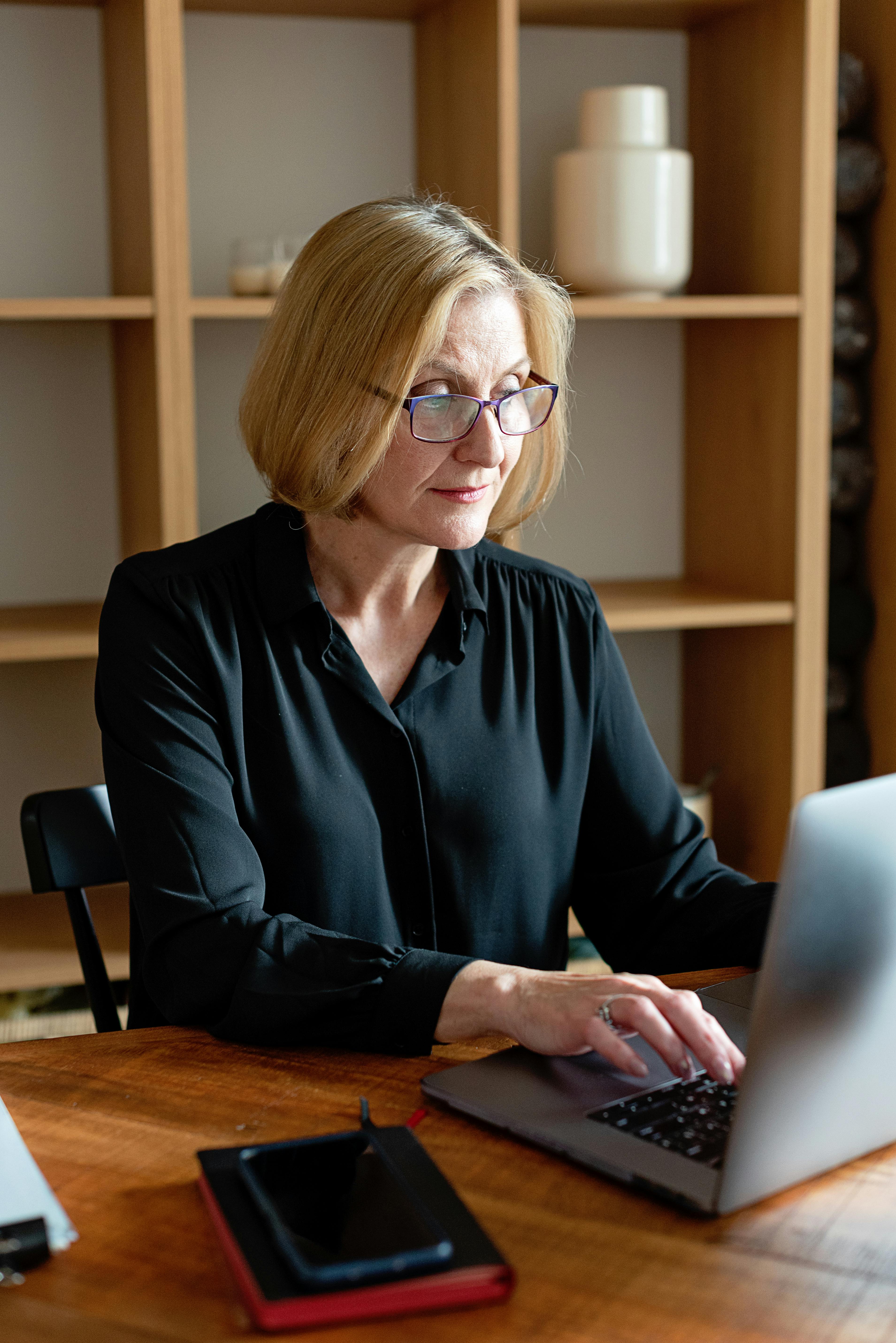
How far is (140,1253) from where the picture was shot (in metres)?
0.85

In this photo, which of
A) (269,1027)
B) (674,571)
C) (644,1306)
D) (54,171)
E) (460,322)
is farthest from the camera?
(674,571)

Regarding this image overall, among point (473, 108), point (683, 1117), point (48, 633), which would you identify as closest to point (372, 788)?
point (683, 1117)

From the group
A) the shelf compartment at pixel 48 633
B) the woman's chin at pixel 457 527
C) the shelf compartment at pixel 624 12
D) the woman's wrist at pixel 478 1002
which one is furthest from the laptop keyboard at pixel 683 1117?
the shelf compartment at pixel 624 12

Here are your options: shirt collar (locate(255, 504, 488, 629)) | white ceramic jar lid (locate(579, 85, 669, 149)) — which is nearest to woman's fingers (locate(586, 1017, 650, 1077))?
shirt collar (locate(255, 504, 488, 629))

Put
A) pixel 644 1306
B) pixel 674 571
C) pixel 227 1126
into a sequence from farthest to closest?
1. pixel 674 571
2. pixel 227 1126
3. pixel 644 1306

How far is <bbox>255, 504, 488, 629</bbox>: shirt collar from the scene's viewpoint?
58.8 inches

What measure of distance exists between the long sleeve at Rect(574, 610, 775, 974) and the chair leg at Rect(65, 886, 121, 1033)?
22.1 inches

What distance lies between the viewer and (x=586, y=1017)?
106 centimetres

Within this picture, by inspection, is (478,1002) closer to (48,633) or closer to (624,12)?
(48,633)

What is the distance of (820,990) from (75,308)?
5.54ft

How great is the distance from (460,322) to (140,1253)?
97 centimetres

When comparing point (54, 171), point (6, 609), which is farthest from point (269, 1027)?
point (54, 171)

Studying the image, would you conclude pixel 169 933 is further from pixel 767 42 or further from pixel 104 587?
pixel 767 42

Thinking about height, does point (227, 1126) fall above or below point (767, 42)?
below
